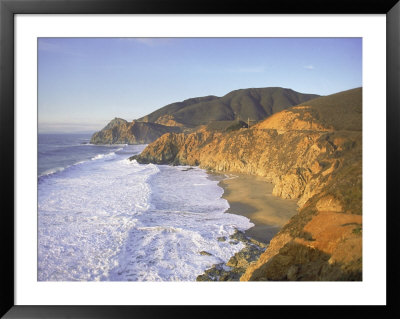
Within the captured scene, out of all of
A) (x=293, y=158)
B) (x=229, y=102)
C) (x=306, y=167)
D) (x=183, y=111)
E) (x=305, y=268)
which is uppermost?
(x=229, y=102)

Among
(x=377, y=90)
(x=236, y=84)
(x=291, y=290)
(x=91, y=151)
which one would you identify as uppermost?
(x=236, y=84)

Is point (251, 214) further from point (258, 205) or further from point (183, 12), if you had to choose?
point (183, 12)

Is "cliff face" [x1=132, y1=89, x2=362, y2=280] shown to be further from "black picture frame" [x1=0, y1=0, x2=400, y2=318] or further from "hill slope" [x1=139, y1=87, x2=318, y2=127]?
A: "hill slope" [x1=139, y1=87, x2=318, y2=127]

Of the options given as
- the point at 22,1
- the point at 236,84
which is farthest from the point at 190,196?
the point at 22,1

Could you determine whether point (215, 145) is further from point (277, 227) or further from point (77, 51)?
point (77, 51)

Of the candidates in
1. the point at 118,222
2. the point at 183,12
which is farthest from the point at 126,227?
the point at 183,12

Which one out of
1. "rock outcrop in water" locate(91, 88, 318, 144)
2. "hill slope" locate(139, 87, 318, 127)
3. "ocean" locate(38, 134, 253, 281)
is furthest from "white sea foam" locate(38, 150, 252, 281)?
"hill slope" locate(139, 87, 318, 127)
